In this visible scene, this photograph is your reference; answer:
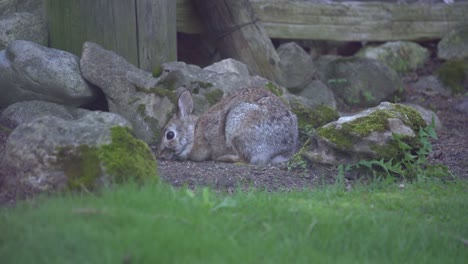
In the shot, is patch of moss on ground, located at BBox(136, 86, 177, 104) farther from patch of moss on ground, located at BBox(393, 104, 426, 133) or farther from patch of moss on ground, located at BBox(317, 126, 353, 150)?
patch of moss on ground, located at BBox(393, 104, 426, 133)

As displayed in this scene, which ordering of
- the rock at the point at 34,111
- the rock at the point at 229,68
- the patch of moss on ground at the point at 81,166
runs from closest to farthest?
the patch of moss on ground at the point at 81,166, the rock at the point at 34,111, the rock at the point at 229,68

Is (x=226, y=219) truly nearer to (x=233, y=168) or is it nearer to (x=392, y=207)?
(x=392, y=207)

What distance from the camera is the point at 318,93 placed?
13953mm

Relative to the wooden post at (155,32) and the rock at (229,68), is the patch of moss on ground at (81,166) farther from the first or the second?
the rock at (229,68)

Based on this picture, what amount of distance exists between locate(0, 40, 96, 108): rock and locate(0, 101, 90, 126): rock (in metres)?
0.20

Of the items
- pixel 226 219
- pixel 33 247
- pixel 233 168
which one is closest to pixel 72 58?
pixel 233 168

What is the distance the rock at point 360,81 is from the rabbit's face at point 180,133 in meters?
5.21

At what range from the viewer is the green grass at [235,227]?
4.47 metres

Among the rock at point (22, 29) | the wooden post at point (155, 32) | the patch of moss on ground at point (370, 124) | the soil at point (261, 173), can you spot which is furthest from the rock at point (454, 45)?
the rock at point (22, 29)

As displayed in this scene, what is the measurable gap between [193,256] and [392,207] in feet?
9.27

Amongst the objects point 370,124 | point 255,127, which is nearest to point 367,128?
point 370,124

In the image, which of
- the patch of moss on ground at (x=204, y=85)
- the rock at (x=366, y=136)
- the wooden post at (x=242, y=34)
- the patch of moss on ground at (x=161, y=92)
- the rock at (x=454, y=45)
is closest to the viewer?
A: the rock at (x=366, y=136)

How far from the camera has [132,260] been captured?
14.1 ft

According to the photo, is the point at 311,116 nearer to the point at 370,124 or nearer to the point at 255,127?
the point at 255,127
